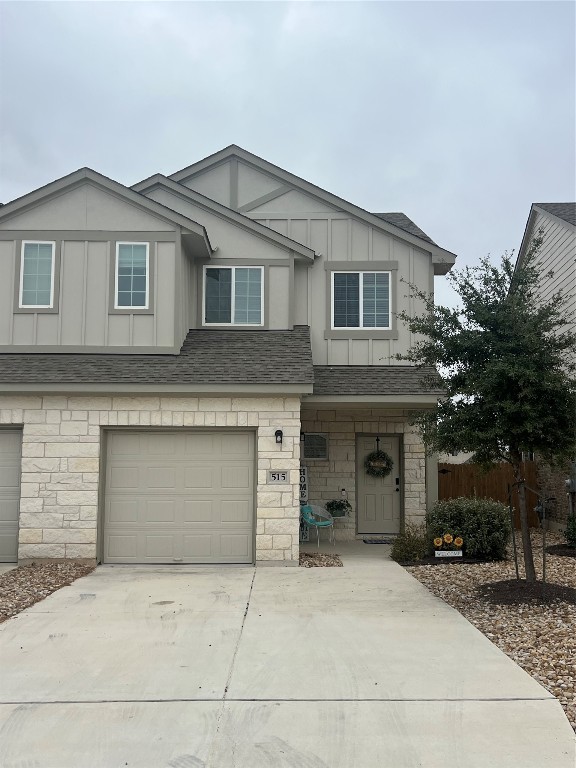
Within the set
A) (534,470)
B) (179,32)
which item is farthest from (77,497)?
(534,470)

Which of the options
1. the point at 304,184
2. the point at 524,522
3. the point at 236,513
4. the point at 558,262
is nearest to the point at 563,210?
the point at 558,262

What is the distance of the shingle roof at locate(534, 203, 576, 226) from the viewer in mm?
14891

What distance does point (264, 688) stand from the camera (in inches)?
211

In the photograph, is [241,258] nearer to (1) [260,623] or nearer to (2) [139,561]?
(2) [139,561]

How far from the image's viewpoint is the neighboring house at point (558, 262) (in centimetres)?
1466

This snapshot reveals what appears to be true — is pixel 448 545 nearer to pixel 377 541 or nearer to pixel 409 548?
pixel 409 548

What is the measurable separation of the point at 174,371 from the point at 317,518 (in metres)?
4.30

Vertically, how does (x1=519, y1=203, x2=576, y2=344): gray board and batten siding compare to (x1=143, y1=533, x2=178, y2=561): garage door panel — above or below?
above

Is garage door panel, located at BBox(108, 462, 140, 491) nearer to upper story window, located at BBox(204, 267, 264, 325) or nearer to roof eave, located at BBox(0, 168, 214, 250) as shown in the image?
upper story window, located at BBox(204, 267, 264, 325)

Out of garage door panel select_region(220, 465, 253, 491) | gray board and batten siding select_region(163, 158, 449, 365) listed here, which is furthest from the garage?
gray board and batten siding select_region(163, 158, 449, 365)

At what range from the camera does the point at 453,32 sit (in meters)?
11.7

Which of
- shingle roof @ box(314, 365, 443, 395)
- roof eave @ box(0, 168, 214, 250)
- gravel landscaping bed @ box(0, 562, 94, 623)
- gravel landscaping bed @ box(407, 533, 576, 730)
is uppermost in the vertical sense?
roof eave @ box(0, 168, 214, 250)

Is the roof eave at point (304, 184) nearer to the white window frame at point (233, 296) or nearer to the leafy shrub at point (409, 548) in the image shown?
the white window frame at point (233, 296)

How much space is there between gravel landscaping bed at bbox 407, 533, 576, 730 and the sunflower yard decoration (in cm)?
20
